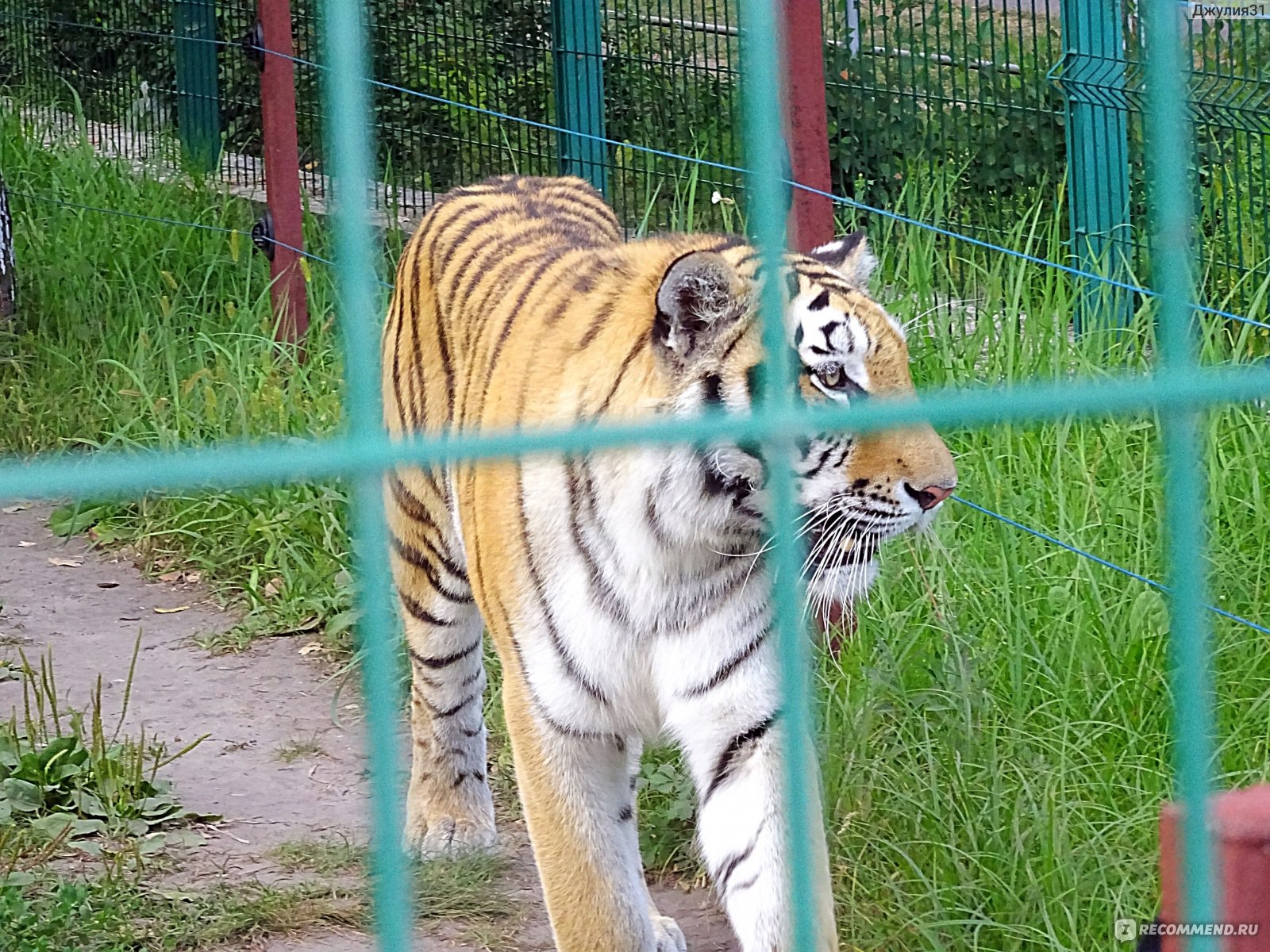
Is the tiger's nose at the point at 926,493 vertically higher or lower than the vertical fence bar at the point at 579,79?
lower

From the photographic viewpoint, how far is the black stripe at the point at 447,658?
10.7 ft

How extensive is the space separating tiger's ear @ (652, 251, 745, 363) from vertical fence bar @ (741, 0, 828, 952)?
121cm

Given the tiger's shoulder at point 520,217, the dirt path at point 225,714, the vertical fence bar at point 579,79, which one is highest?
the vertical fence bar at point 579,79

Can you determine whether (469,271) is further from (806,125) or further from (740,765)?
(740,765)

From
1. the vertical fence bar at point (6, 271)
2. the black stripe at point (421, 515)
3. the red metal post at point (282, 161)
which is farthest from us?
the vertical fence bar at point (6, 271)

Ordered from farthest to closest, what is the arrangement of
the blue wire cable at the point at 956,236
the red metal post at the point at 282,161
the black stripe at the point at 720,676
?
the red metal post at the point at 282,161 → the blue wire cable at the point at 956,236 → the black stripe at the point at 720,676

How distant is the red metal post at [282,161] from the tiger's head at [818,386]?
2.86m

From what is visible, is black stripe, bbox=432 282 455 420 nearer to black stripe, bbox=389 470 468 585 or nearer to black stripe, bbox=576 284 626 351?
black stripe, bbox=389 470 468 585

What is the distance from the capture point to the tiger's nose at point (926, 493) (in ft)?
7.67

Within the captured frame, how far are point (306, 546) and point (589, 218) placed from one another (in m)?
1.25

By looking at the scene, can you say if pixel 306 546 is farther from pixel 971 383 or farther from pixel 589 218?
pixel 971 383

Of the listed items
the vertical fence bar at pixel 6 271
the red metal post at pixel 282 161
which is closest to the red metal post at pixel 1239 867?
the red metal post at pixel 282 161

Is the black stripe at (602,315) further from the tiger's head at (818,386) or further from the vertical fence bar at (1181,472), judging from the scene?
the vertical fence bar at (1181,472)

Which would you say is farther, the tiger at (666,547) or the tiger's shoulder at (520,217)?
the tiger's shoulder at (520,217)
